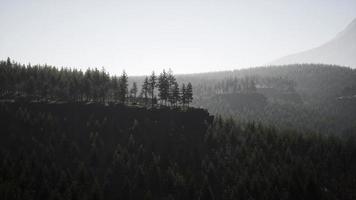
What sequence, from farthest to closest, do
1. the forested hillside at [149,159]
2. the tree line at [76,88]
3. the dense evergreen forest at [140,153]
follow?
the tree line at [76,88] < the dense evergreen forest at [140,153] < the forested hillside at [149,159]

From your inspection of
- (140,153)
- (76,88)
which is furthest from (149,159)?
(76,88)

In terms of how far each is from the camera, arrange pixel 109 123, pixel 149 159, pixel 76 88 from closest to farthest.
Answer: pixel 149 159, pixel 109 123, pixel 76 88

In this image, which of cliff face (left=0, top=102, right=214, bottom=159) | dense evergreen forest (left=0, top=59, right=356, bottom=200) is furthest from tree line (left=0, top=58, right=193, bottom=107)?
cliff face (left=0, top=102, right=214, bottom=159)

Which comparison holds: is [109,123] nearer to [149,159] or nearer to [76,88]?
[149,159]

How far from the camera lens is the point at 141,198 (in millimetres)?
94375

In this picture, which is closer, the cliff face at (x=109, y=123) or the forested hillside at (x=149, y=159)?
the forested hillside at (x=149, y=159)

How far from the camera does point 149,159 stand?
109 metres

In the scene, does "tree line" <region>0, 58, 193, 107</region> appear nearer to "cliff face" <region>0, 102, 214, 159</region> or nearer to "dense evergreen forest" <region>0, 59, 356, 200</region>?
"dense evergreen forest" <region>0, 59, 356, 200</region>

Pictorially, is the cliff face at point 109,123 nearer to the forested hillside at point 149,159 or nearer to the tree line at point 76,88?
the forested hillside at point 149,159

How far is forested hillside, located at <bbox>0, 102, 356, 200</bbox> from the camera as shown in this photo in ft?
297

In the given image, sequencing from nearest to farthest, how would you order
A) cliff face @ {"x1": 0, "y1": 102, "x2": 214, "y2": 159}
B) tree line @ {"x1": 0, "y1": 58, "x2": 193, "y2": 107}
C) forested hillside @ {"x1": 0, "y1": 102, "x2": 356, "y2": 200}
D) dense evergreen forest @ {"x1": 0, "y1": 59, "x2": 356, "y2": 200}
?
forested hillside @ {"x1": 0, "y1": 102, "x2": 356, "y2": 200}, dense evergreen forest @ {"x1": 0, "y1": 59, "x2": 356, "y2": 200}, cliff face @ {"x1": 0, "y1": 102, "x2": 214, "y2": 159}, tree line @ {"x1": 0, "y1": 58, "x2": 193, "y2": 107}

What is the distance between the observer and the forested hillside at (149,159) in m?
90.6

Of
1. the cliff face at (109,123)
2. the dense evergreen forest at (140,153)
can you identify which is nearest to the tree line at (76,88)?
the dense evergreen forest at (140,153)

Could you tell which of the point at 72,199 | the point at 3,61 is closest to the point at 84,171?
the point at 72,199
